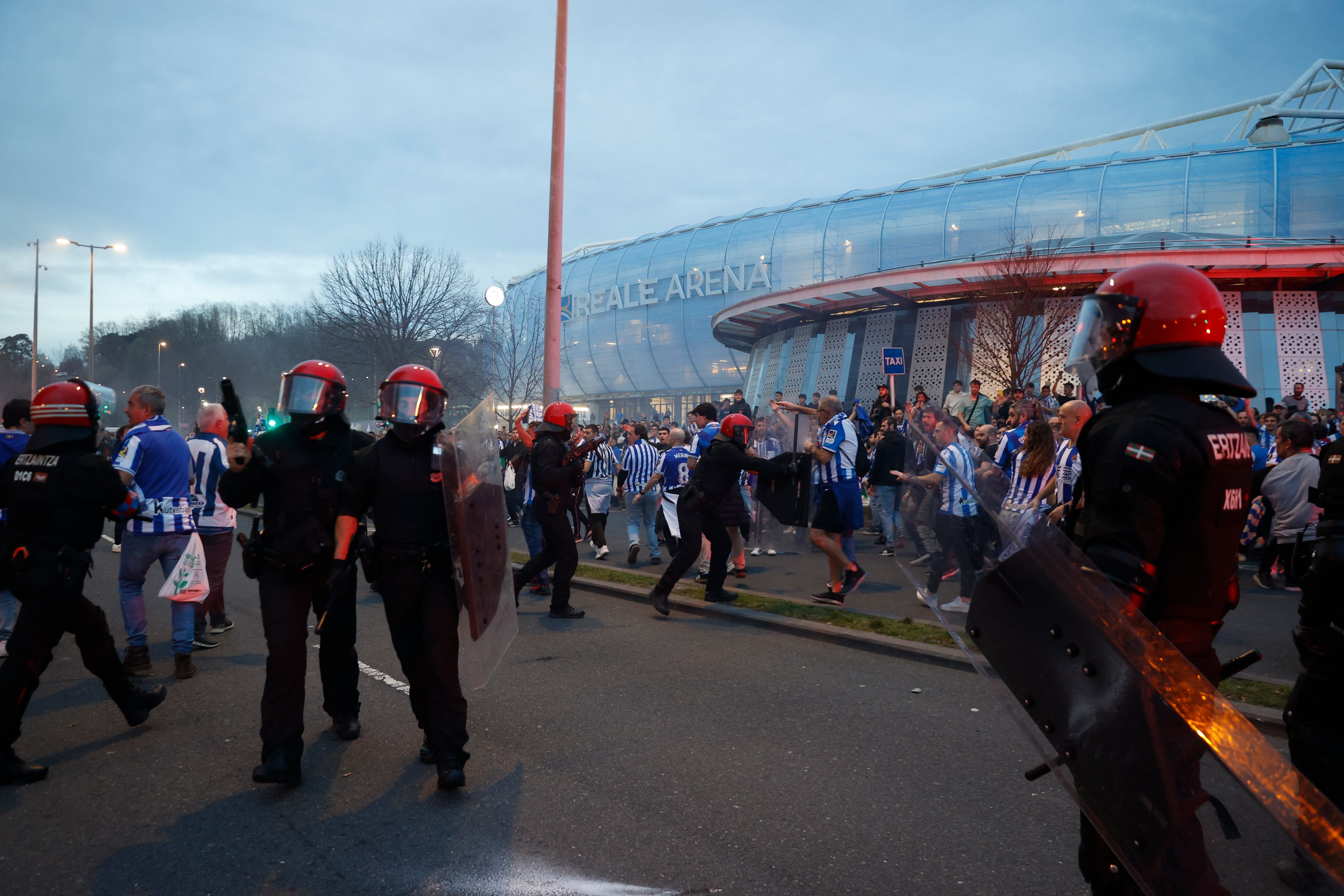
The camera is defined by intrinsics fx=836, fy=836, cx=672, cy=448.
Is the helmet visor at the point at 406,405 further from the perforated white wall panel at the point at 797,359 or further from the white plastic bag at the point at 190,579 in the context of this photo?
the perforated white wall panel at the point at 797,359

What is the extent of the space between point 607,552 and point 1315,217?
27.8 meters

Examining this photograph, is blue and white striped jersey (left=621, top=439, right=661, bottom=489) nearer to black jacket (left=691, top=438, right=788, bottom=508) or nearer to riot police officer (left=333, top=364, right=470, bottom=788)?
black jacket (left=691, top=438, right=788, bottom=508)

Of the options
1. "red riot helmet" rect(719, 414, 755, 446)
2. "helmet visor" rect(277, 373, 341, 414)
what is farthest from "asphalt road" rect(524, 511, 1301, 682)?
"helmet visor" rect(277, 373, 341, 414)

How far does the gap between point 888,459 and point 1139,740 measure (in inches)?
384

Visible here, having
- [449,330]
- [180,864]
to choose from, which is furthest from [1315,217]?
[180,864]

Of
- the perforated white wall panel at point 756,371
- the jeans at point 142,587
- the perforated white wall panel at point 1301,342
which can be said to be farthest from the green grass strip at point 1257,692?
the perforated white wall panel at point 756,371

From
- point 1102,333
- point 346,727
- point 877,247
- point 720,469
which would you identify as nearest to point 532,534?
point 720,469

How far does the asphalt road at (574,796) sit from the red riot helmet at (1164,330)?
78.1 inches

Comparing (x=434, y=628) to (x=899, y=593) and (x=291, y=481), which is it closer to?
(x=291, y=481)

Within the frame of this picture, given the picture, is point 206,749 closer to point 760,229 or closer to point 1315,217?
point 1315,217

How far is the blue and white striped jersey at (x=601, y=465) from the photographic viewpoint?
11867 millimetres

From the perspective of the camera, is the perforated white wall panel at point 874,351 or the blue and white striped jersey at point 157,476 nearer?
the blue and white striped jersey at point 157,476

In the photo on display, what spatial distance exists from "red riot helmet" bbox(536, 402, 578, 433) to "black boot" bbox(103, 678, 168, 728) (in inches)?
151

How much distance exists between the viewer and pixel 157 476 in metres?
5.98
